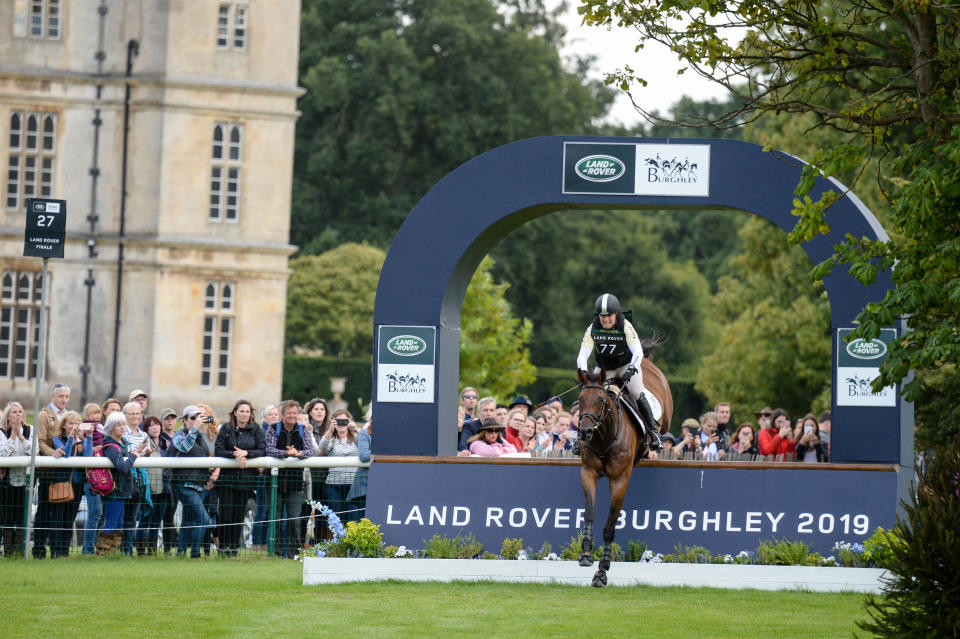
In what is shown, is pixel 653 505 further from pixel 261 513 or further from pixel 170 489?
pixel 170 489

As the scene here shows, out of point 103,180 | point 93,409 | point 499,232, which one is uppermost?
point 103,180

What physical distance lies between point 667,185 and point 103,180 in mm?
26904

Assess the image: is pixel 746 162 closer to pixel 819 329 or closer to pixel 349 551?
pixel 349 551

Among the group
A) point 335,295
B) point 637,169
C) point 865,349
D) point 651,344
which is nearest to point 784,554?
point 865,349

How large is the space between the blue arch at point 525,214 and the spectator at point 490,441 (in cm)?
55

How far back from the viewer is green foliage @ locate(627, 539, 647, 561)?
1445 centimetres

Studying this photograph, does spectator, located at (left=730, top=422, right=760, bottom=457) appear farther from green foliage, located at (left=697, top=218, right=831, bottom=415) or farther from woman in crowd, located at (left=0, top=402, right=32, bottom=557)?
green foliage, located at (left=697, top=218, right=831, bottom=415)

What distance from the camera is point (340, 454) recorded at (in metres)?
16.8

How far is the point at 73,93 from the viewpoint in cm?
3947

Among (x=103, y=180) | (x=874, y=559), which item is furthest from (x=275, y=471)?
(x=103, y=180)

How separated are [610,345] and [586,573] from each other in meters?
2.09

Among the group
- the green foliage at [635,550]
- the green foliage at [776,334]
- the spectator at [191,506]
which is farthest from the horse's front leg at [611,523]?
the green foliage at [776,334]

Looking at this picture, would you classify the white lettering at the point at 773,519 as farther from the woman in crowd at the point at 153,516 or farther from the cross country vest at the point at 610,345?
the woman in crowd at the point at 153,516

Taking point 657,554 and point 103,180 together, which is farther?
point 103,180
